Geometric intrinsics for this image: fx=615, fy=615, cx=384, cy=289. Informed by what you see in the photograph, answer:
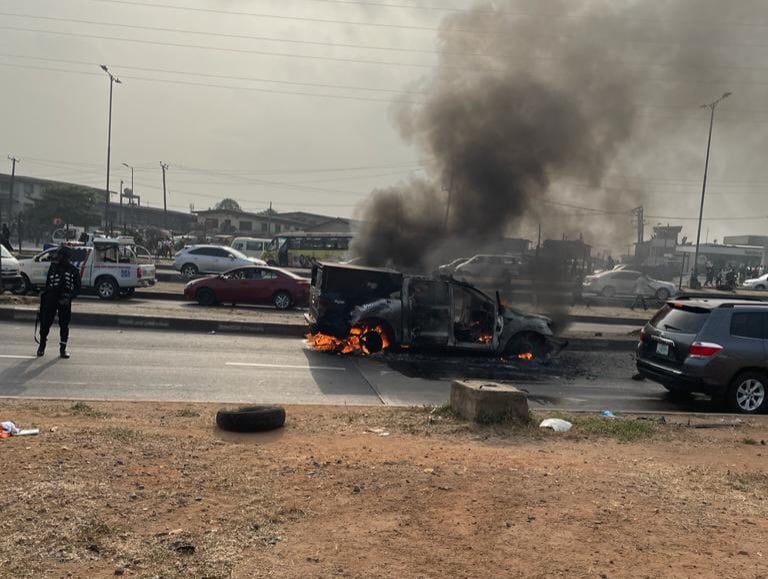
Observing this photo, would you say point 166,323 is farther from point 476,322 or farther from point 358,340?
point 476,322

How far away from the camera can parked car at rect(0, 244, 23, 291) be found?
54.7 feet

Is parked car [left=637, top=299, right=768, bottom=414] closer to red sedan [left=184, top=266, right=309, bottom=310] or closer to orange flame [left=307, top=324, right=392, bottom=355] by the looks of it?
orange flame [left=307, top=324, right=392, bottom=355]

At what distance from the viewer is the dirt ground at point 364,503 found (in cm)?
311

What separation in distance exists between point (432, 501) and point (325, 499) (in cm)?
68

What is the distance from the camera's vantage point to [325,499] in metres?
3.89

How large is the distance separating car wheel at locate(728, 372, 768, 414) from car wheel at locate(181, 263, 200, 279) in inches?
867

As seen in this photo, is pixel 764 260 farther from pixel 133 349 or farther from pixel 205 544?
pixel 205 544

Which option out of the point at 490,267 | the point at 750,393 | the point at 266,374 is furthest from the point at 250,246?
the point at 750,393

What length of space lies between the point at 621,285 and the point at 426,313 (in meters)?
18.9

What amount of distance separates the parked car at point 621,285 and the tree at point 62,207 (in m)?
47.5

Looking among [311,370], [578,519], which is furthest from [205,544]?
[311,370]

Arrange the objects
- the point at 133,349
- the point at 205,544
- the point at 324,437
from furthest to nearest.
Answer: the point at 133,349, the point at 324,437, the point at 205,544

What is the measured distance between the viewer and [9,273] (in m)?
16.8

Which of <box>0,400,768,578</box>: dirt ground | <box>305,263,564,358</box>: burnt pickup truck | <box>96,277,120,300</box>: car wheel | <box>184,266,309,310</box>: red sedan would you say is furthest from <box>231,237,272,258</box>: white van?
<box>0,400,768,578</box>: dirt ground
